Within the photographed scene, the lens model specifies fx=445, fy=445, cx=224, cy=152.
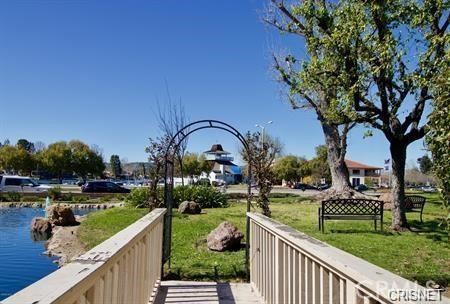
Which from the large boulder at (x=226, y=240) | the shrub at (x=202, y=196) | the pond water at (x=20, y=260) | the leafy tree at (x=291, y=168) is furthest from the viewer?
the leafy tree at (x=291, y=168)

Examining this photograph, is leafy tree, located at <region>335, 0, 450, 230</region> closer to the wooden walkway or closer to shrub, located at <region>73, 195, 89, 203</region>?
the wooden walkway

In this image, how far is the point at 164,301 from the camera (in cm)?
530

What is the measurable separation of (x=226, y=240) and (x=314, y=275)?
6.14 m

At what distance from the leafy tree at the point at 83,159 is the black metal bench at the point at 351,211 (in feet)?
180

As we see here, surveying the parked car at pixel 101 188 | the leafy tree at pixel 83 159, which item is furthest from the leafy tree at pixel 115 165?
the parked car at pixel 101 188

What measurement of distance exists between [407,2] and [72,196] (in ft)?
82.3

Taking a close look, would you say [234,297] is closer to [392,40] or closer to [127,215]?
[392,40]

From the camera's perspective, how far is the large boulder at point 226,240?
865 cm

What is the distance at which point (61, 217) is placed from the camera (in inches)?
631

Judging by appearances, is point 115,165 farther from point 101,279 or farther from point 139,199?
point 101,279

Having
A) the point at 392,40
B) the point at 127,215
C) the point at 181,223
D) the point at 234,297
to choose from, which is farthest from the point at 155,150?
the point at 234,297

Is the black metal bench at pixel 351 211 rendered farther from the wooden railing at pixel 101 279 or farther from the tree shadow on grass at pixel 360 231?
the wooden railing at pixel 101 279

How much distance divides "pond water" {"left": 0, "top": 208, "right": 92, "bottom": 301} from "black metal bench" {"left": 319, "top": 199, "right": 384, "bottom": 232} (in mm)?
6732

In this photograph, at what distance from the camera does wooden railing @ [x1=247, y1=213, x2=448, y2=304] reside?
1.69m
